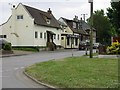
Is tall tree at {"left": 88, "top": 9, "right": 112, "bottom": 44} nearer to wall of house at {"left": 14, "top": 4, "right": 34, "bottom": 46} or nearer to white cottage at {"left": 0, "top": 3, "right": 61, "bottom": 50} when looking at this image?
white cottage at {"left": 0, "top": 3, "right": 61, "bottom": 50}

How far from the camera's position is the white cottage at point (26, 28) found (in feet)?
182

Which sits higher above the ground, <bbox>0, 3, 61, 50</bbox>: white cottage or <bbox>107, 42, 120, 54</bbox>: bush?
<bbox>0, 3, 61, 50</bbox>: white cottage

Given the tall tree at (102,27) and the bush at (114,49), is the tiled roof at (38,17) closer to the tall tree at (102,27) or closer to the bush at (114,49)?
the bush at (114,49)

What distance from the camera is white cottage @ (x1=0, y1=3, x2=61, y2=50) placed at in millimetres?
55406

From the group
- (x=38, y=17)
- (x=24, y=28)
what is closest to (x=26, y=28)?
(x=24, y=28)

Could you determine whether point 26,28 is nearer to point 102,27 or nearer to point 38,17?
point 38,17

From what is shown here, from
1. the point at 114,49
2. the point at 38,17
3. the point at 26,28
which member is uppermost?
the point at 38,17

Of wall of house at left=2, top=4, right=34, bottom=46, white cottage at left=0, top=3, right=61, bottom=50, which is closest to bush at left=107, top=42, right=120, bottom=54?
white cottage at left=0, top=3, right=61, bottom=50

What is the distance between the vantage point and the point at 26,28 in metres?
55.7

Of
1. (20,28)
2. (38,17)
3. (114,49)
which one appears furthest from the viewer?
(38,17)

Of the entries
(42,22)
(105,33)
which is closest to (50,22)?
(42,22)

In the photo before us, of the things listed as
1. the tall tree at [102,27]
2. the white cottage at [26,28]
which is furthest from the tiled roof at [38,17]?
the tall tree at [102,27]

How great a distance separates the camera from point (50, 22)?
64.8 m

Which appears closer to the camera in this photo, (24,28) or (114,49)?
(114,49)
